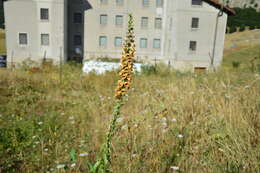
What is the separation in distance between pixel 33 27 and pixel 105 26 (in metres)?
10.0

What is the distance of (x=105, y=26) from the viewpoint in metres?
30.6

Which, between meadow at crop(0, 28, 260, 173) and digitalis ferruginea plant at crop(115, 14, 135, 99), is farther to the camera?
meadow at crop(0, 28, 260, 173)

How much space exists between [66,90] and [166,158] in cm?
508

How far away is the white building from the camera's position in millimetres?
25516

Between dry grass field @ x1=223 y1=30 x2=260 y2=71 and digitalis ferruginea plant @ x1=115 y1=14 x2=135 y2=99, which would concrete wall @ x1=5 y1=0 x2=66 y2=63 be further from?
dry grass field @ x1=223 y1=30 x2=260 y2=71

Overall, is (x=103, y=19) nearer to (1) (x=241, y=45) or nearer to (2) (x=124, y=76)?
(2) (x=124, y=76)

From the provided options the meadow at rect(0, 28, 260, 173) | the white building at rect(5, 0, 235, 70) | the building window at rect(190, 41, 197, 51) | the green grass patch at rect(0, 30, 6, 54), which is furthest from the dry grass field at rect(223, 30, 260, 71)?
the green grass patch at rect(0, 30, 6, 54)

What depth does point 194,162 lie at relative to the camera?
247 cm

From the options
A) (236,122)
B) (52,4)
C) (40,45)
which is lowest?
(236,122)

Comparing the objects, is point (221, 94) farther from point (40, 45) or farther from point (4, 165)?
point (40, 45)

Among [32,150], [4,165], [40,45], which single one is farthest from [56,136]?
[40,45]

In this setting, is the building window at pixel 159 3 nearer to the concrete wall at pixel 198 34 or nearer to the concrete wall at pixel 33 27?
the concrete wall at pixel 198 34

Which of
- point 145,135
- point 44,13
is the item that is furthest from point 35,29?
point 145,135

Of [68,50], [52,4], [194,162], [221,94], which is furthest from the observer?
[68,50]
